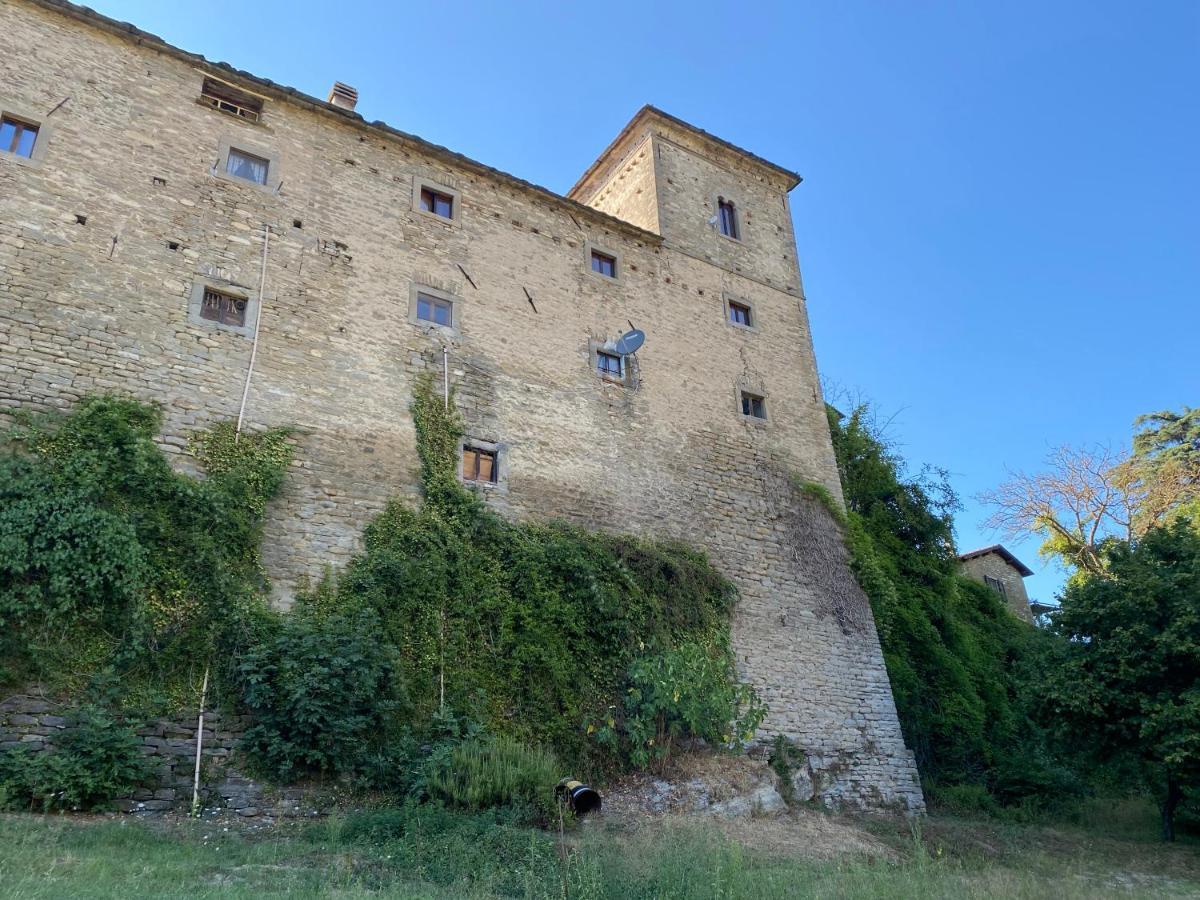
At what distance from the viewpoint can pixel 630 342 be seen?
14859 millimetres

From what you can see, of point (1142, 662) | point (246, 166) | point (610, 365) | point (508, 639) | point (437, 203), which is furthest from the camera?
point (610, 365)

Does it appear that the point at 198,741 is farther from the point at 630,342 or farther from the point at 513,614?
the point at 630,342

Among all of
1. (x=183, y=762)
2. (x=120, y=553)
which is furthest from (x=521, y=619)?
(x=120, y=553)

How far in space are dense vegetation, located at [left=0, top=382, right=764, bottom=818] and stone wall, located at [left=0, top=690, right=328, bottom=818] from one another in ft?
0.66

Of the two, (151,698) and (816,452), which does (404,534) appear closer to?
(151,698)

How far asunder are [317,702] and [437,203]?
8798 mm

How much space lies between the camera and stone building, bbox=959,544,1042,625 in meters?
25.4

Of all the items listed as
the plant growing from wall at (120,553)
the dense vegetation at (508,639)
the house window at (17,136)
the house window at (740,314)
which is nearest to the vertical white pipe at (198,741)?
the plant growing from wall at (120,553)

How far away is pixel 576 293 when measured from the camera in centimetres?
1523

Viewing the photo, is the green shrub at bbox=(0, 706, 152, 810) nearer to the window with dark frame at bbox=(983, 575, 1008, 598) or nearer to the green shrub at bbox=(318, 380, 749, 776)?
the green shrub at bbox=(318, 380, 749, 776)

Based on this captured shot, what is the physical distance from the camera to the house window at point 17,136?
36.4 ft

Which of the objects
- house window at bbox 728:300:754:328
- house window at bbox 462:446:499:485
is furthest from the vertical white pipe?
house window at bbox 728:300:754:328

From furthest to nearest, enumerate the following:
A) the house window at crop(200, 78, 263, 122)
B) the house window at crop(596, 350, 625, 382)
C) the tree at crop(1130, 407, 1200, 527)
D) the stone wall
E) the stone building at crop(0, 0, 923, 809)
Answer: the tree at crop(1130, 407, 1200, 527) → the house window at crop(596, 350, 625, 382) → the house window at crop(200, 78, 263, 122) → the stone building at crop(0, 0, 923, 809) → the stone wall

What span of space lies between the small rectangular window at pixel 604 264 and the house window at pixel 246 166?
582 centimetres
